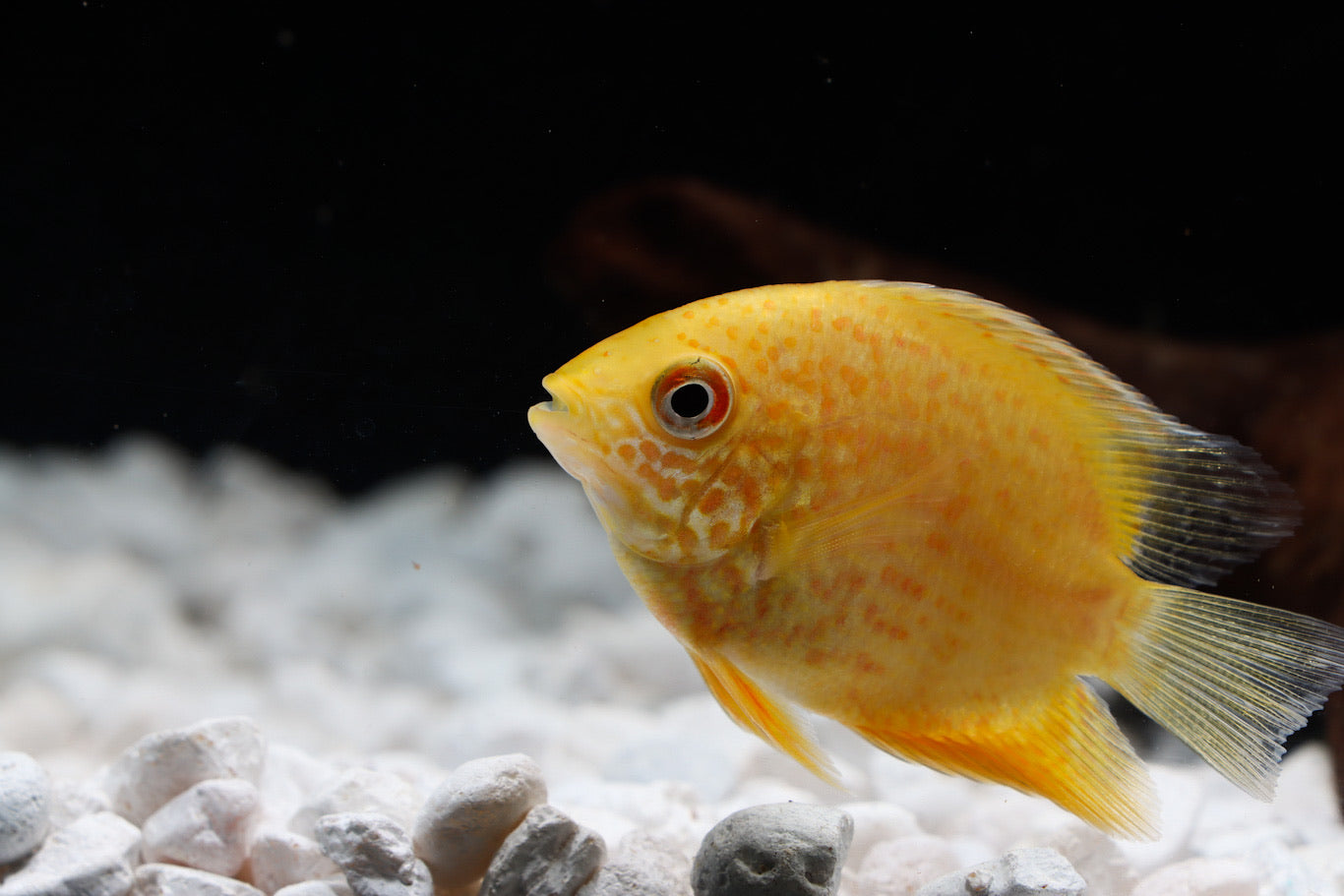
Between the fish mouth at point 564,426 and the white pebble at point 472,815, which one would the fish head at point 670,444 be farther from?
the white pebble at point 472,815

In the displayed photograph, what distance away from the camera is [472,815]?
1.35 metres

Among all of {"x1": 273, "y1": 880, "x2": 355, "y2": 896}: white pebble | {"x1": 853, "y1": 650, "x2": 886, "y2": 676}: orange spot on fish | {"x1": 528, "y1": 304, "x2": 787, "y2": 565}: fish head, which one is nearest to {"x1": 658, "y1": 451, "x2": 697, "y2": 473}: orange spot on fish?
{"x1": 528, "y1": 304, "x2": 787, "y2": 565}: fish head

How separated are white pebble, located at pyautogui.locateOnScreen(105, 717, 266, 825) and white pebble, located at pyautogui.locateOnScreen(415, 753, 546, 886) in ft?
1.88

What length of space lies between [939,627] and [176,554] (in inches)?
120

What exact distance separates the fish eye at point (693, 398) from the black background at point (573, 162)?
629 mm

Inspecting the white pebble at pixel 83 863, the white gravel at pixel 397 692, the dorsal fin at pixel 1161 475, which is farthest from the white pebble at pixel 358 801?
the dorsal fin at pixel 1161 475

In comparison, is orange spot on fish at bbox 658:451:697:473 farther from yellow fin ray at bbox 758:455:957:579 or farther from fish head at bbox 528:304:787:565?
yellow fin ray at bbox 758:455:957:579

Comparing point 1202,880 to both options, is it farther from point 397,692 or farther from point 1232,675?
point 397,692

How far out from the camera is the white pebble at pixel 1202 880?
1.40 m

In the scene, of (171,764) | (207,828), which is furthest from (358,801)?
(171,764)

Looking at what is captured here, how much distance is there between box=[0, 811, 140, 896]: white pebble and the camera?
4.35 ft

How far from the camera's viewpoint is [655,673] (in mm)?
2834

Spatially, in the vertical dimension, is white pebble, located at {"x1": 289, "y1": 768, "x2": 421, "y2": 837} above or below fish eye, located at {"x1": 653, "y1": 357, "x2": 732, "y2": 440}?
below

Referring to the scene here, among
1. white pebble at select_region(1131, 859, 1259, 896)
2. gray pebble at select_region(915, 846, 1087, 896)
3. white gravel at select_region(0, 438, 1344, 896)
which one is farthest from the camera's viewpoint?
white gravel at select_region(0, 438, 1344, 896)
